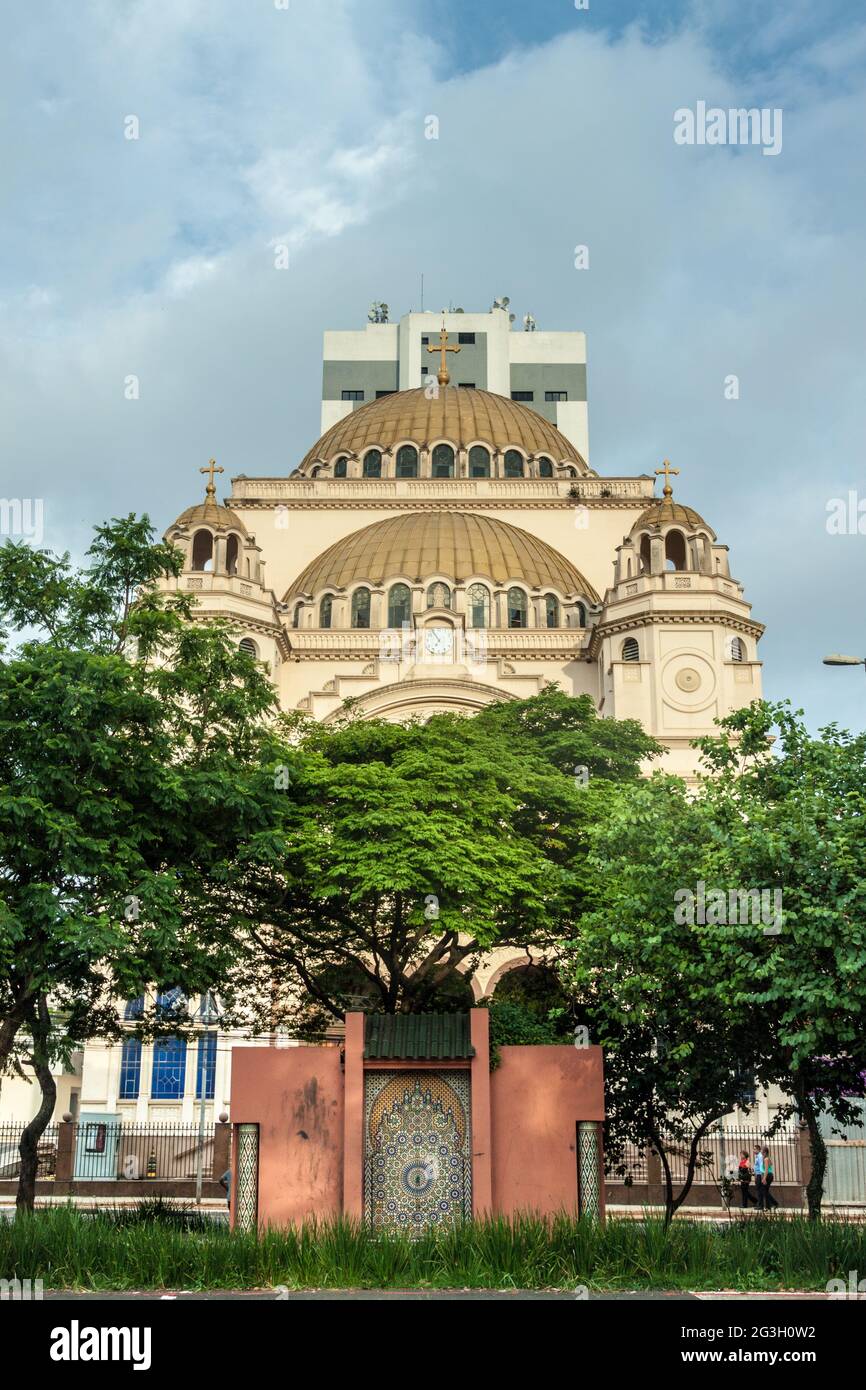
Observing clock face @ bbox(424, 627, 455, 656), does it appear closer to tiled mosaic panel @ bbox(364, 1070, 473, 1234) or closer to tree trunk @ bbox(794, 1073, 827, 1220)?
tree trunk @ bbox(794, 1073, 827, 1220)

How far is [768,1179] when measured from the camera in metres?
29.9

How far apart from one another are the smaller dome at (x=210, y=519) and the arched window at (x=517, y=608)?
33.2 ft

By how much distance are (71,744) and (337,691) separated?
86.1 ft

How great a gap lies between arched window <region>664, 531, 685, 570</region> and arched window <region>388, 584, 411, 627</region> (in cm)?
945

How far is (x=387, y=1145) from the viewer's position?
19.3 m

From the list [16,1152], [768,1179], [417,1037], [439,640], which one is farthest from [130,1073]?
[417,1037]

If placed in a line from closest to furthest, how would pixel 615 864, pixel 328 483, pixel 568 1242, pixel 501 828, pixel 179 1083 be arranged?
pixel 568 1242 → pixel 615 864 → pixel 501 828 → pixel 179 1083 → pixel 328 483

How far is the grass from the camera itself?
14.8m

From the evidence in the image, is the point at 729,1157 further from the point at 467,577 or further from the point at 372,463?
the point at 372,463

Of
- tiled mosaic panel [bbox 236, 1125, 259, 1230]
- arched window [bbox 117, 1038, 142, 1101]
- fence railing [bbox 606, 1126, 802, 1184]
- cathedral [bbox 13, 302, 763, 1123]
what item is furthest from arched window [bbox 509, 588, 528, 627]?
tiled mosaic panel [bbox 236, 1125, 259, 1230]

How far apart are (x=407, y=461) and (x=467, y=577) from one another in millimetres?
13458
